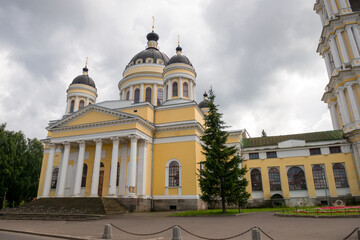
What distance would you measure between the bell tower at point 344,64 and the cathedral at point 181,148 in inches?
4.0

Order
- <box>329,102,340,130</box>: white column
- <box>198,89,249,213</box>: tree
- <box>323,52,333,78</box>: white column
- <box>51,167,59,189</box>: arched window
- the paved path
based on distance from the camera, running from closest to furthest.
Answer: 1. the paved path
2. <box>198,89,249,213</box>: tree
3. <box>51,167,59,189</box>: arched window
4. <box>329,102,340,130</box>: white column
5. <box>323,52,333,78</box>: white column

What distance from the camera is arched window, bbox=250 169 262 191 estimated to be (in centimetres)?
2827

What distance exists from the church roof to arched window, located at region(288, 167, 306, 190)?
3.61m

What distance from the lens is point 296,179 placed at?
1070 inches

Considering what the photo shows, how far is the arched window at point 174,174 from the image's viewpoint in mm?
23266

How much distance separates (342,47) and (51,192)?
36.5 m

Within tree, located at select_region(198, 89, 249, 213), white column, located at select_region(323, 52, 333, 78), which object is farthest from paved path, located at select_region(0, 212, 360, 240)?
white column, located at select_region(323, 52, 333, 78)

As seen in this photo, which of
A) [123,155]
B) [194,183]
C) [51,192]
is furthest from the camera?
[51,192]

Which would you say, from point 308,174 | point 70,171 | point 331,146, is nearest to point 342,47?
point 331,146

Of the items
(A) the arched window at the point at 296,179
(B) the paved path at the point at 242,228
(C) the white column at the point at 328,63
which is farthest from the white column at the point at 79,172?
(C) the white column at the point at 328,63

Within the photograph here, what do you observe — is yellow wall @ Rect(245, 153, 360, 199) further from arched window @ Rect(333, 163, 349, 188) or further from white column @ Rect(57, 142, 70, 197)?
white column @ Rect(57, 142, 70, 197)

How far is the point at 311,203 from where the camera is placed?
25656 mm

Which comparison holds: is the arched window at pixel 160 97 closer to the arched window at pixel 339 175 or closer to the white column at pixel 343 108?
the white column at pixel 343 108

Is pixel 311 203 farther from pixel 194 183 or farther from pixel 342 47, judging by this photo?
pixel 342 47
